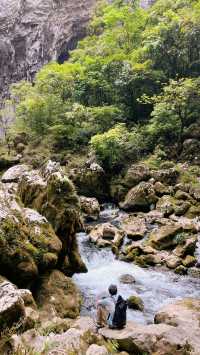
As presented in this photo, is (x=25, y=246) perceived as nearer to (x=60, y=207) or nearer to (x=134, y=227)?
(x=60, y=207)

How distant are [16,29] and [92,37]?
52.3ft

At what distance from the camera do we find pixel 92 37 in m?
48.2

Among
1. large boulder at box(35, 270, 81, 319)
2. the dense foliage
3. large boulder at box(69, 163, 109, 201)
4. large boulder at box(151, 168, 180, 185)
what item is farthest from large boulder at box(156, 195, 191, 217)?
large boulder at box(35, 270, 81, 319)

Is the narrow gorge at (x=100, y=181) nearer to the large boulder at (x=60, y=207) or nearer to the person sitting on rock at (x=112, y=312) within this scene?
the large boulder at (x=60, y=207)

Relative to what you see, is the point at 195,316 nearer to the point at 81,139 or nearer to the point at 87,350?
the point at 87,350

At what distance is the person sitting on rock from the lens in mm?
10219

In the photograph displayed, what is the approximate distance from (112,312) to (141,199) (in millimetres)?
14365

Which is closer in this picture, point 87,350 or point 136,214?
point 87,350

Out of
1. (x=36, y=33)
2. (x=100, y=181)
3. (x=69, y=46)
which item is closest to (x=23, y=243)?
(x=100, y=181)

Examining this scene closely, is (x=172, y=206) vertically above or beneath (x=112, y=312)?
beneath

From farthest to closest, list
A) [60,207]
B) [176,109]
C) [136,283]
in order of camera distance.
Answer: [176,109], [60,207], [136,283]

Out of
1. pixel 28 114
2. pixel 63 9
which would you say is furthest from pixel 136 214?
pixel 63 9

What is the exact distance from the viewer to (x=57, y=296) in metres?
12.0

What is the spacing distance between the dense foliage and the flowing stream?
1329 cm
